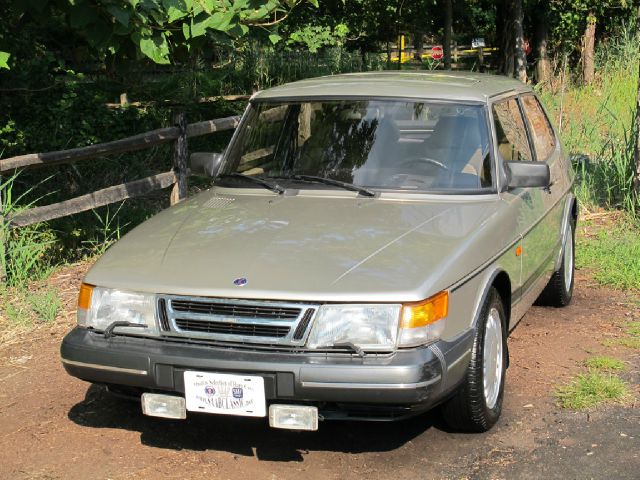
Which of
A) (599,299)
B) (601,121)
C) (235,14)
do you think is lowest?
(599,299)

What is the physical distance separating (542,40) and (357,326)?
22.7 m

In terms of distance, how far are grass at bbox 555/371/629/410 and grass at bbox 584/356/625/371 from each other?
22 cm

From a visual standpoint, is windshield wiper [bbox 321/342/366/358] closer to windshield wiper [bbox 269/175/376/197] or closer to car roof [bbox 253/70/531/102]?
windshield wiper [bbox 269/175/376/197]

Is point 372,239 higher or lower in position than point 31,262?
higher

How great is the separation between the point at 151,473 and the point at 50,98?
11411 millimetres

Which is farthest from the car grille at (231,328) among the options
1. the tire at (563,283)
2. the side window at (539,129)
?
the tire at (563,283)

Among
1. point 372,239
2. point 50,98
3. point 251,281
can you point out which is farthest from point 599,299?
point 50,98

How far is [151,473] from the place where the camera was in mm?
4102

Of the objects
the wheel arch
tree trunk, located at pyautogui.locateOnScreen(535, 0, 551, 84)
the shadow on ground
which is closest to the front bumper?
the wheel arch

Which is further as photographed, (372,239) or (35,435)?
(35,435)

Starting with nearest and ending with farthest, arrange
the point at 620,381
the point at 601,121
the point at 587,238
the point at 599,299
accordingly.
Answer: the point at 620,381
the point at 599,299
the point at 587,238
the point at 601,121

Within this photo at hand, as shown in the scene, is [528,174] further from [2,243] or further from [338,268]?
[2,243]

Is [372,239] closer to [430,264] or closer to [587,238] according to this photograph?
[430,264]

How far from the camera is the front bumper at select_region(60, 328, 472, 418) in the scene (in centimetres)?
364
